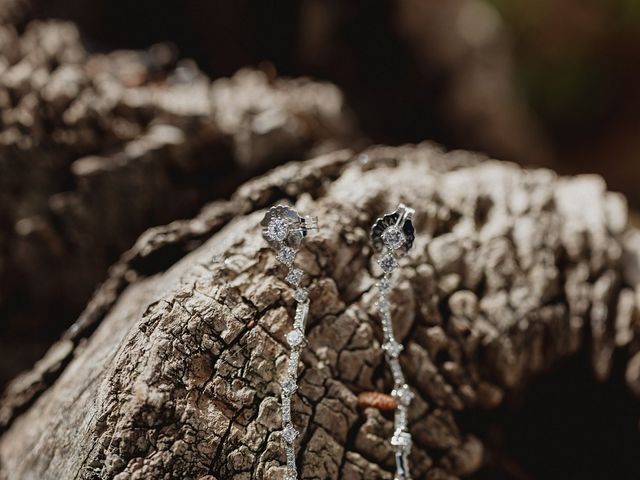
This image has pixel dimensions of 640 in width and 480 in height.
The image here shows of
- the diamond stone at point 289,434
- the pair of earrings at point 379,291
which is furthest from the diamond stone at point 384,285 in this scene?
the diamond stone at point 289,434

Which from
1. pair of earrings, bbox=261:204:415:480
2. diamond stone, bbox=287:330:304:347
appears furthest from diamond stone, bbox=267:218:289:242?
diamond stone, bbox=287:330:304:347

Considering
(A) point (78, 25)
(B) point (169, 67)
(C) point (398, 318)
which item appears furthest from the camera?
(A) point (78, 25)

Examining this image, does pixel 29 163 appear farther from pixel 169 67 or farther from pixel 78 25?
pixel 78 25

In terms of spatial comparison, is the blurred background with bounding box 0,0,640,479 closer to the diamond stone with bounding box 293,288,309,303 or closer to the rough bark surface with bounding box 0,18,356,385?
the rough bark surface with bounding box 0,18,356,385

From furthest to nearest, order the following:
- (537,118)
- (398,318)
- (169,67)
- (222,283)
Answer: (537,118) → (169,67) → (398,318) → (222,283)

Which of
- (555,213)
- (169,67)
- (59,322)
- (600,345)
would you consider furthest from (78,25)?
(600,345)

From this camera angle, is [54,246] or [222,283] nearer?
[222,283]

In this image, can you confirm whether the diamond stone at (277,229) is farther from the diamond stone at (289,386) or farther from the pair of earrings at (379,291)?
the diamond stone at (289,386)
